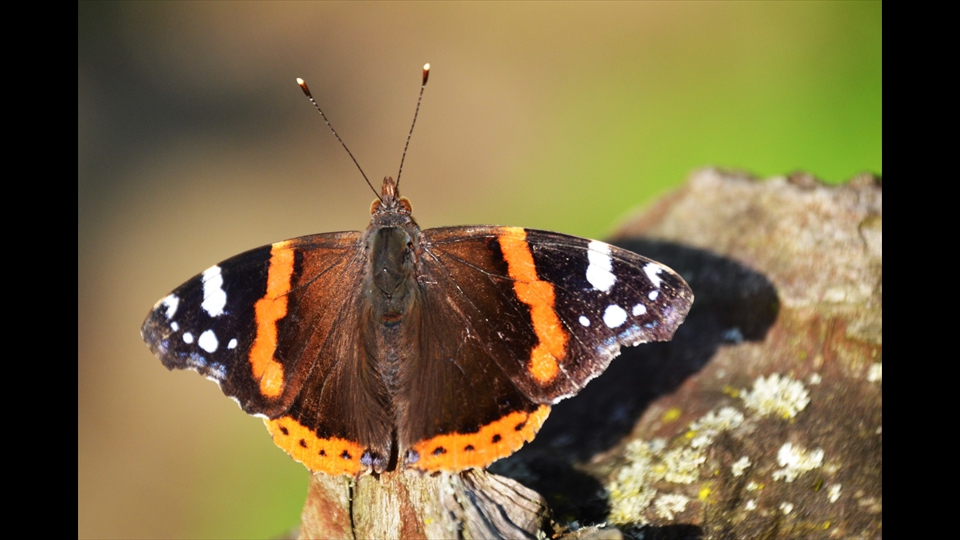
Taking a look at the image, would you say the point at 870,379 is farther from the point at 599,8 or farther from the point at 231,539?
the point at 599,8

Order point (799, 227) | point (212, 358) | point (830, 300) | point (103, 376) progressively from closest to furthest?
point (212, 358) → point (830, 300) → point (799, 227) → point (103, 376)

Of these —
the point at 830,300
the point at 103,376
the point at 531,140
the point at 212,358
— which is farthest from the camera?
the point at 531,140

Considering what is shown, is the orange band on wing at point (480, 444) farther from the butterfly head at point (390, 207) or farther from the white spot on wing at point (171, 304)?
the white spot on wing at point (171, 304)

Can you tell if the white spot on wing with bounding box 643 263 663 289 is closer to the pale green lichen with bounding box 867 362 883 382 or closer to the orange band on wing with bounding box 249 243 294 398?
the pale green lichen with bounding box 867 362 883 382

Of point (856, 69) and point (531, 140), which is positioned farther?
point (531, 140)

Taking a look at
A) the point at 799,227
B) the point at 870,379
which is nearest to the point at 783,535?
the point at 870,379

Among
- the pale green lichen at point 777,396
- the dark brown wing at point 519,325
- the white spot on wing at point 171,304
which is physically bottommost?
the pale green lichen at point 777,396

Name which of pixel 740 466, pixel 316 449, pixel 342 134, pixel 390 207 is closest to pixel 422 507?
pixel 316 449

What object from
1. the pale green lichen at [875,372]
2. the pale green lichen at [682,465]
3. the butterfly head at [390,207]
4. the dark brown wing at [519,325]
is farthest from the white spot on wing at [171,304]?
the pale green lichen at [875,372]
